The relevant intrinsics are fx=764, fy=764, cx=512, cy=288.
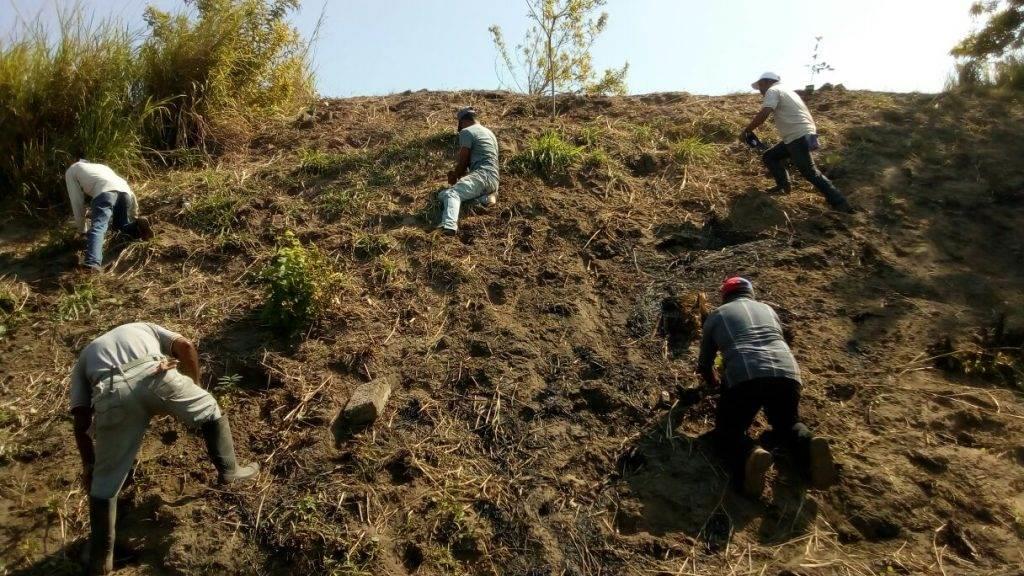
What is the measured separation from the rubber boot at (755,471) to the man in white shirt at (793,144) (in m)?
3.72

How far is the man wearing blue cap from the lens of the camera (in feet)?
24.3

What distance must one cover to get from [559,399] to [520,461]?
637mm

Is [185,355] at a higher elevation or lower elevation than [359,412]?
higher

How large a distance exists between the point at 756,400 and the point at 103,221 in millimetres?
5792

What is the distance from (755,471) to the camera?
15.4 feet

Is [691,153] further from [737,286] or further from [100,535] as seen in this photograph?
[100,535]

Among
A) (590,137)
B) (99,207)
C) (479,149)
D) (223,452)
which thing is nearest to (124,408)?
(223,452)

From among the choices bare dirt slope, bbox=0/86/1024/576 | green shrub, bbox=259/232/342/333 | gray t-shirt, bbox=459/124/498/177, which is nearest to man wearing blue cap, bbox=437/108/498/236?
gray t-shirt, bbox=459/124/498/177

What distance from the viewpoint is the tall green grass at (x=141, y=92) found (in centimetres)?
779

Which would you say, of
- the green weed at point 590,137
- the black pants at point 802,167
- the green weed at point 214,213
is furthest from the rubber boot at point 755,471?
the green weed at point 214,213

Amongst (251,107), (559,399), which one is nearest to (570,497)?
(559,399)

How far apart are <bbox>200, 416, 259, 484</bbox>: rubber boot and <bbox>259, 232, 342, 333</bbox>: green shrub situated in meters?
1.19

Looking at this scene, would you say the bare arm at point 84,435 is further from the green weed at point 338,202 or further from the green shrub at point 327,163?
the green shrub at point 327,163

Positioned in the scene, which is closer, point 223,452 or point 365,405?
point 223,452
